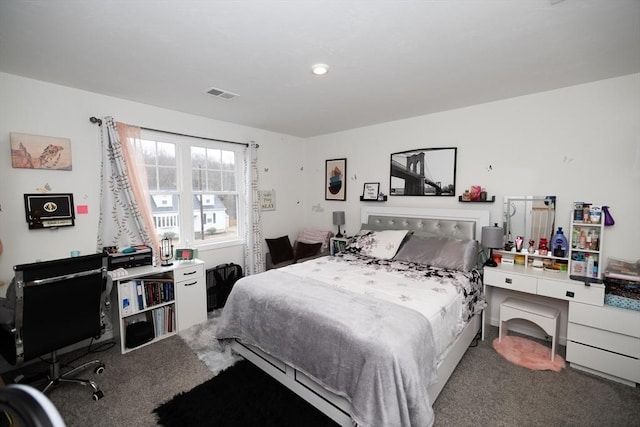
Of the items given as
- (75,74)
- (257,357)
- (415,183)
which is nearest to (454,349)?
(257,357)

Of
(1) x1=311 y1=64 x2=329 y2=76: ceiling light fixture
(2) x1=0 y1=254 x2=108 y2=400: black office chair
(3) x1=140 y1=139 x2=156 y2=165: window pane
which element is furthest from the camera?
(3) x1=140 y1=139 x2=156 y2=165: window pane

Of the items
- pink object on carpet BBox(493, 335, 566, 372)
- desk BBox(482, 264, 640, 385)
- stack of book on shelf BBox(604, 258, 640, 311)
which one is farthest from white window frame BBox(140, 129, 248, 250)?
stack of book on shelf BBox(604, 258, 640, 311)

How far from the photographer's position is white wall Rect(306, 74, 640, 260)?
7.97 ft

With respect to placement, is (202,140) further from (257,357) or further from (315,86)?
(257,357)

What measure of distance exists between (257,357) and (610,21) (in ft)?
10.8

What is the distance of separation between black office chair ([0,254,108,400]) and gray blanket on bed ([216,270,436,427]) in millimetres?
1054

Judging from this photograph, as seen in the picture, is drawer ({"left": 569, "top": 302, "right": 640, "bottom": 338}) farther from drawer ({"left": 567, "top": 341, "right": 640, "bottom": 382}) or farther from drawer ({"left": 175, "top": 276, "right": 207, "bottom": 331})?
drawer ({"left": 175, "top": 276, "right": 207, "bottom": 331})

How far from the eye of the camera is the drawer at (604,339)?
6.79 ft

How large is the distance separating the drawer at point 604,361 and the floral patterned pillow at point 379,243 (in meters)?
1.69

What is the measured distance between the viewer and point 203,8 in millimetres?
1548

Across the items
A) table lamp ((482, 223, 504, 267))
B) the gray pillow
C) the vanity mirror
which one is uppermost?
the vanity mirror

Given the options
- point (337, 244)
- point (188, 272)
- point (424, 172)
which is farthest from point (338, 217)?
point (188, 272)

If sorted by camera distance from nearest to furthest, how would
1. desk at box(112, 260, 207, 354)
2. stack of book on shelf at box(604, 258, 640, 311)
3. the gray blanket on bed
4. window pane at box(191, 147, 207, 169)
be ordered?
the gray blanket on bed < stack of book on shelf at box(604, 258, 640, 311) < desk at box(112, 260, 207, 354) < window pane at box(191, 147, 207, 169)

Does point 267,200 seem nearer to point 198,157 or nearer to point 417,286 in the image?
point 198,157
